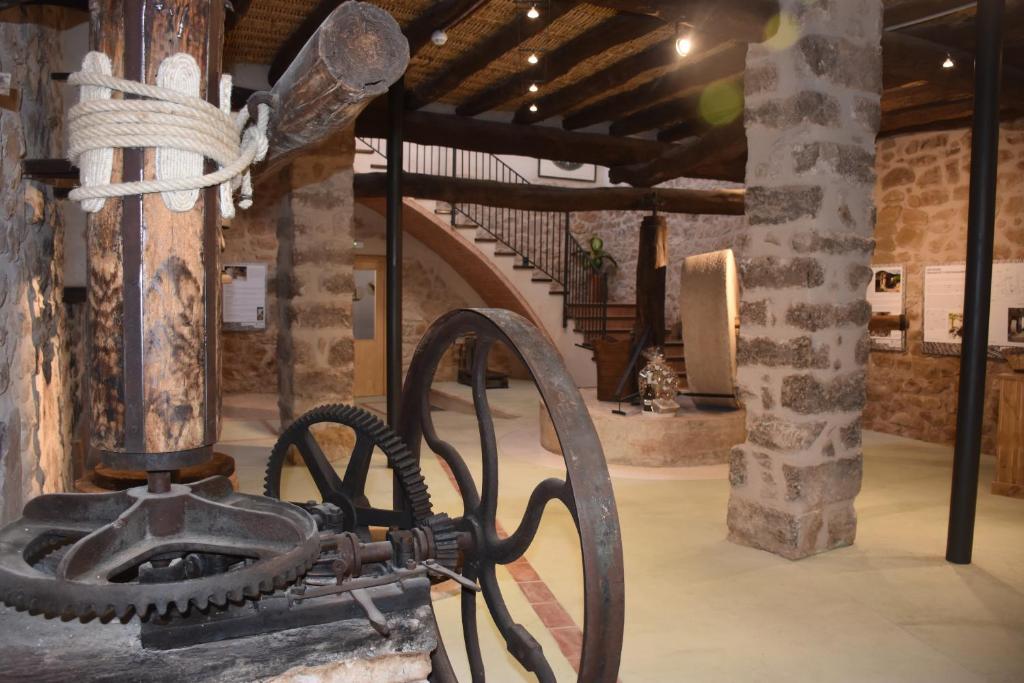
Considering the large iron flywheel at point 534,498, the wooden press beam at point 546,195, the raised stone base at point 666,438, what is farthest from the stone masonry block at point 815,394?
the wooden press beam at point 546,195

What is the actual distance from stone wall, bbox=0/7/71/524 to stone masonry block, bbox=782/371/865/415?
2.92m

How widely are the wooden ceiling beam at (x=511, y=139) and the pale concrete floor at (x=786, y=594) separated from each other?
2742mm

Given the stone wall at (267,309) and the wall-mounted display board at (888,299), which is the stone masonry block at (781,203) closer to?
the wall-mounted display board at (888,299)

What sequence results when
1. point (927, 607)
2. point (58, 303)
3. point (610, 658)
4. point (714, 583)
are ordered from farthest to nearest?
point (714, 583) < point (927, 607) < point (58, 303) < point (610, 658)

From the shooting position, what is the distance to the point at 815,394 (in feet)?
11.8

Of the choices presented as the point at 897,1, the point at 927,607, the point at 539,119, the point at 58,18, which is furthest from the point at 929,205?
the point at 58,18

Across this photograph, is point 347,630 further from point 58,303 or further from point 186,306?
point 58,303

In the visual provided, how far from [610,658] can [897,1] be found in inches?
176

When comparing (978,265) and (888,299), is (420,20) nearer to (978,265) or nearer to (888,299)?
(978,265)

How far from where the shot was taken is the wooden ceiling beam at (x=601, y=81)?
16.3ft

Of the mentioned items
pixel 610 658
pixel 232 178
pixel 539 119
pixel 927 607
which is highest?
pixel 539 119

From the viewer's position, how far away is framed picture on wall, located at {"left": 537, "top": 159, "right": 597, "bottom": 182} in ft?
39.0

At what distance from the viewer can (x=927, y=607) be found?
3.12 metres

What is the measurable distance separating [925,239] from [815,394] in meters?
3.97
